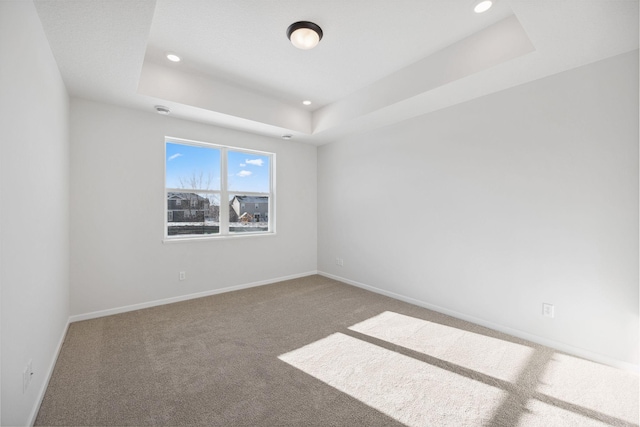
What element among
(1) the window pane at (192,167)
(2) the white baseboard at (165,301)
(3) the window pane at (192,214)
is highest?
(1) the window pane at (192,167)

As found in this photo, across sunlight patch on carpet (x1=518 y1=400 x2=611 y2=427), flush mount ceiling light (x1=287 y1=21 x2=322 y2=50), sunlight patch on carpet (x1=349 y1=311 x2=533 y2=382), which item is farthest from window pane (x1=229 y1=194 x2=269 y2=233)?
sunlight patch on carpet (x1=518 y1=400 x2=611 y2=427)

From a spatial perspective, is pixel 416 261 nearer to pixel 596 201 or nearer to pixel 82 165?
pixel 596 201

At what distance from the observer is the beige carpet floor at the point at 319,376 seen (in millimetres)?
1706

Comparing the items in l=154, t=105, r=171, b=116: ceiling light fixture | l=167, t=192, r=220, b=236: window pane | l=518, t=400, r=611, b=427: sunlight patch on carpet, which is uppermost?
l=154, t=105, r=171, b=116: ceiling light fixture

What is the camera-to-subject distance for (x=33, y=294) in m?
1.74

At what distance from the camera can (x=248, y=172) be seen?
180 inches

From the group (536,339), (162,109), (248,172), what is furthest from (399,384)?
(162,109)

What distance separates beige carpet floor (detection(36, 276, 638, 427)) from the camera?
1706mm

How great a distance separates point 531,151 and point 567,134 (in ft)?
0.94

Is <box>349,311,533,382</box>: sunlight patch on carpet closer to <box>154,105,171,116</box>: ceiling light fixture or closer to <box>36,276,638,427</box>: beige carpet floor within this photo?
<box>36,276,638,427</box>: beige carpet floor

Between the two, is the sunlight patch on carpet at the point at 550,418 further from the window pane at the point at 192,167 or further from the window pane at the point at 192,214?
the window pane at the point at 192,167

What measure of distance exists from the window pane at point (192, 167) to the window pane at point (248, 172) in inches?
8.8

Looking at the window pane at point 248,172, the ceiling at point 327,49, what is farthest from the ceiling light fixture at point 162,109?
the window pane at point 248,172

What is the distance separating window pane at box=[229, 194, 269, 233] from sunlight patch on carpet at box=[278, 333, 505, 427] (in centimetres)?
250
